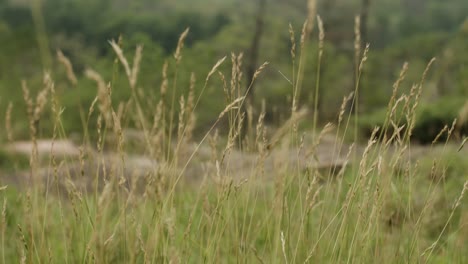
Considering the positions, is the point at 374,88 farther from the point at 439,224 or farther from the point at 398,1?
the point at 398,1

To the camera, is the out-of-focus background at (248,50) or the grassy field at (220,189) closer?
the grassy field at (220,189)

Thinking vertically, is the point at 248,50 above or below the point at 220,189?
below

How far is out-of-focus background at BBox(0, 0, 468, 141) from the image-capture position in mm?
11078

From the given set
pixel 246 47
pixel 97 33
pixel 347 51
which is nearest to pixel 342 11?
pixel 347 51

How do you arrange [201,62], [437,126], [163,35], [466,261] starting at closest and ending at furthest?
[466,261], [437,126], [201,62], [163,35]

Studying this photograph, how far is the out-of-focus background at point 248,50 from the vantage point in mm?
11078

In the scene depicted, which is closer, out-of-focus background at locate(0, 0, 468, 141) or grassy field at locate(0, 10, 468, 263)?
grassy field at locate(0, 10, 468, 263)

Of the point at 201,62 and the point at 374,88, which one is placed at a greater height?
the point at 201,62

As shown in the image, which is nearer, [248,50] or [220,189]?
[220,189]

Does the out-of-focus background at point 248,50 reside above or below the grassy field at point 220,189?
below

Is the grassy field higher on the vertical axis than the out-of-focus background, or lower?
higher

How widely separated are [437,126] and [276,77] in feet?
73.2

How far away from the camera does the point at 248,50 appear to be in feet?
95.3

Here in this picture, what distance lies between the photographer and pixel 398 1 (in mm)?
73062
